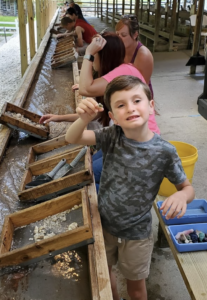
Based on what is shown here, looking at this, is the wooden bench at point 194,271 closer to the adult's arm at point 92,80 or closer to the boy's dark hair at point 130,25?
the adult's arm at point 92,80

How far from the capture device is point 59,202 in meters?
2.00

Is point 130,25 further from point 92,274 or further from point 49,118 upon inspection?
point 92,274

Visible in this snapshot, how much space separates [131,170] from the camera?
1658mm

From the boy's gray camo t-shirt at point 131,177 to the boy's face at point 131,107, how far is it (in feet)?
0.53

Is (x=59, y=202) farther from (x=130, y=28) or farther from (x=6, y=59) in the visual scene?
(x=6, y=59)

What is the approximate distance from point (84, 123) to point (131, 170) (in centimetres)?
34

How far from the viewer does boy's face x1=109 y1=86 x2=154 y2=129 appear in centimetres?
150

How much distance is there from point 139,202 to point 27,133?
166cm

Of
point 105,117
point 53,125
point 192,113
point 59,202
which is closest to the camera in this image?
point 59,202

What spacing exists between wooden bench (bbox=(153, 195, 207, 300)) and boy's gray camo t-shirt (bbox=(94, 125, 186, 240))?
0.38m

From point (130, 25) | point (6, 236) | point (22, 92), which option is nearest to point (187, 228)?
point (6, 236)

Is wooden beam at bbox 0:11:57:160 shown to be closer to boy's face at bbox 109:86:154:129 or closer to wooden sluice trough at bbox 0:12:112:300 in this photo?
wooden sluice trough at bbox 0:12:112:300

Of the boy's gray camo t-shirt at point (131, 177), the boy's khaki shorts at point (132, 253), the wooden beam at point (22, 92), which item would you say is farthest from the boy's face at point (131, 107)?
the wooden beam at point (22, 92)

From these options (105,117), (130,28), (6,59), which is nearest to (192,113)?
(130,28)
